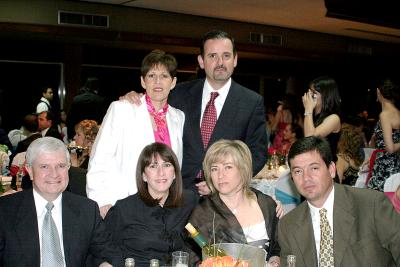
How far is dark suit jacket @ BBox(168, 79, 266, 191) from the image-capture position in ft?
10.4

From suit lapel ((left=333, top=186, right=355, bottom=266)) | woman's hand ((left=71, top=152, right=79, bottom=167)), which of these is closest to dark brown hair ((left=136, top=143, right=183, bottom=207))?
suit lapel ((left=333, top=186, right=355, bottom=266))

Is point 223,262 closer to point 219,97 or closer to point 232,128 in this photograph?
point 232,128

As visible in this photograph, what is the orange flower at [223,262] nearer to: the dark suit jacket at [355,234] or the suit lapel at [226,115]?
the dark suit jacket at [355,234]

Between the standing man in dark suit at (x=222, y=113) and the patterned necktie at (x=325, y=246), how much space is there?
842 mm

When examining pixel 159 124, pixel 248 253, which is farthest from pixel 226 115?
pixel 248 253

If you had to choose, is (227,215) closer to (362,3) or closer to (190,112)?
(190,112)

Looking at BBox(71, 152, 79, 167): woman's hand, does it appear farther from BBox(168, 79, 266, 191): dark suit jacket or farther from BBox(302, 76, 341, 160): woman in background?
BBox(302, 76, 341, 160): woman in background

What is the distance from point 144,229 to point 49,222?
1.53 ft

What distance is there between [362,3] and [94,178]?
3127 millimetres

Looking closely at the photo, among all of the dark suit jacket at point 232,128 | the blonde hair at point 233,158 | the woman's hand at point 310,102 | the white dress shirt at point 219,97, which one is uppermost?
the woman's hand at point 310,102

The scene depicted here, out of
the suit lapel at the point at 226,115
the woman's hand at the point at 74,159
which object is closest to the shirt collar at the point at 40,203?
the suit lapel at the point at 226,115

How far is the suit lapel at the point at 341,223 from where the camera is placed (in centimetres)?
228

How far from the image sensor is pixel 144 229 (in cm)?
261

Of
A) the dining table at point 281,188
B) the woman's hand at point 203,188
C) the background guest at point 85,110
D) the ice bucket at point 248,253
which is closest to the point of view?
the ice bucket at point 248,253
